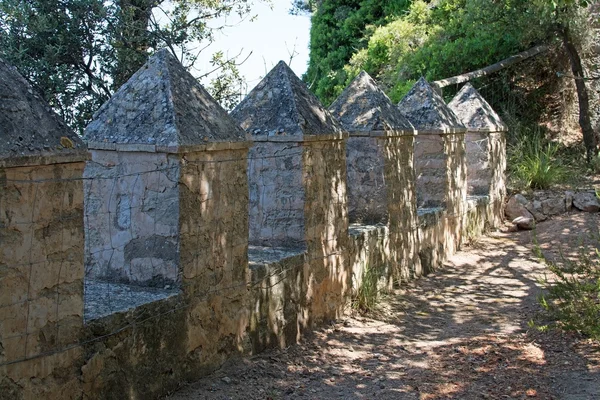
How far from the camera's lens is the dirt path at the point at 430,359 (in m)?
5.05

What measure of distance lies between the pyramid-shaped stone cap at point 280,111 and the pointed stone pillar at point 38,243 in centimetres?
248

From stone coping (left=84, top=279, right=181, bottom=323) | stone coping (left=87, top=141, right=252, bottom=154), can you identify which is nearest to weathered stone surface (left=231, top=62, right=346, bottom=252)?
stone coping (left=87, top=141, right=252, bottom=154)

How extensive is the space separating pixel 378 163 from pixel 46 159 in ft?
15.4

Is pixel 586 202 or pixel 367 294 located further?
pixel 586 202

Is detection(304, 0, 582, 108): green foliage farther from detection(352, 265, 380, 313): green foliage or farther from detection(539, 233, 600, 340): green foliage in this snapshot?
detection(539, 233, 600, 340): green foliage

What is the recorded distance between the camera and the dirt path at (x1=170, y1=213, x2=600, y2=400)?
5047 millimetres

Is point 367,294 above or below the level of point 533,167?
below

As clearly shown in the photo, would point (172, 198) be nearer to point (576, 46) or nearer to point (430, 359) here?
point (430, 359)

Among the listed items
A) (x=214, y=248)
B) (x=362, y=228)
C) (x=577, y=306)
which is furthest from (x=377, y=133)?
(x=214, y=248)

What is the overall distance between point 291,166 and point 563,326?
252 centimetres

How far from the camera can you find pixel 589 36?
14.9 meters

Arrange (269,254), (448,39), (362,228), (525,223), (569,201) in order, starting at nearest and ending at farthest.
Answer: (269,254)
(362,228)
(525,223)
(569,201)
(448,39)

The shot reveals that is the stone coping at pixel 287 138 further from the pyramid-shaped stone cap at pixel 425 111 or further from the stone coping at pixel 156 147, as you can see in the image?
Result: the pyramid-shaped stone cap at pixel 425 111

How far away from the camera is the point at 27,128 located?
3605 mm
